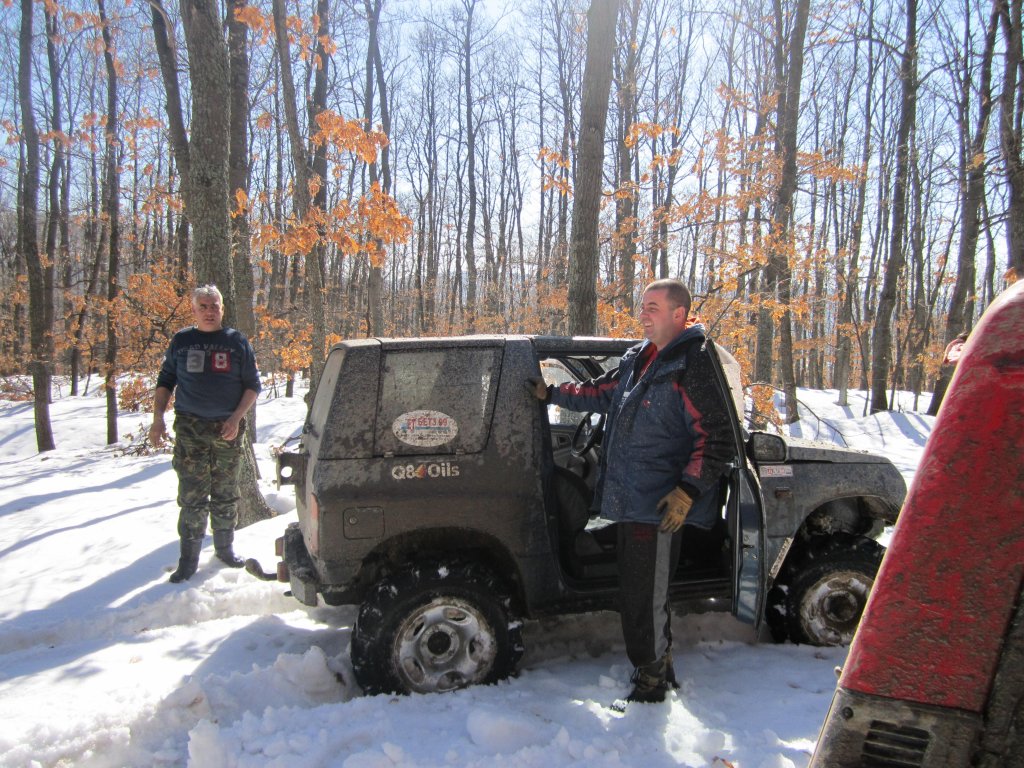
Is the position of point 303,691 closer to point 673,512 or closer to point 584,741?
point 584,741

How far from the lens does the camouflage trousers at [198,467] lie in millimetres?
4484

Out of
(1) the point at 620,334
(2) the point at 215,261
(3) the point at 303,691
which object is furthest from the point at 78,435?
(3) the point at 303,691

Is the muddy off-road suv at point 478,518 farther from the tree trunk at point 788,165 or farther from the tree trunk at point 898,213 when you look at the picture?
the tree trunk at point 898,213

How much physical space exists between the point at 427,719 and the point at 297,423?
15.4 metres

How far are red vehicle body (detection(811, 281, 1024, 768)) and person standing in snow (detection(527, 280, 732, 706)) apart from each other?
1.55 metres

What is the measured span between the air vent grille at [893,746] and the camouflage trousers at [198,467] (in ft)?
14.2

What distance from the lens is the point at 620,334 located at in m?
8.31

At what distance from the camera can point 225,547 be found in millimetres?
4742

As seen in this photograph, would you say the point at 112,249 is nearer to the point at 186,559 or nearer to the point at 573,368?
the point at 186,559

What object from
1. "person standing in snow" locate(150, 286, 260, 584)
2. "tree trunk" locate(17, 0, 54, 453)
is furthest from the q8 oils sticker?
"tree trunk" locate(17, 0, 54, 453)

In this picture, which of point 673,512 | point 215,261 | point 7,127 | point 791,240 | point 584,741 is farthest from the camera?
point 7,127

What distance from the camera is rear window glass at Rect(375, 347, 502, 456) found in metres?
3.03

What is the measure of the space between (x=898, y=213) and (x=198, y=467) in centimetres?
1773

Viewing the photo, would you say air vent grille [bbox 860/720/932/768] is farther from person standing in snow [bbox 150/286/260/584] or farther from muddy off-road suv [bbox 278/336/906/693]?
person standing in snow [bbox 150/286/260/584]
